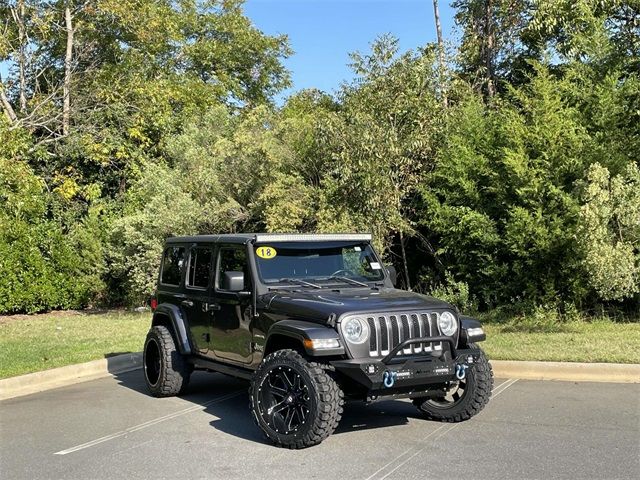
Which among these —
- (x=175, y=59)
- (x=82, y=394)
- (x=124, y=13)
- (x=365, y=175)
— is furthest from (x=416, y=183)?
(x=175, y=59)

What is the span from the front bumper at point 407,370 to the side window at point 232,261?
1831 millimetres

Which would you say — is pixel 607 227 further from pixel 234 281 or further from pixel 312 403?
pixel 312 403

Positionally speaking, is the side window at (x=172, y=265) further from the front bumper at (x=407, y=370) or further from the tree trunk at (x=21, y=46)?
the tree trunk at (x=21, y=46)

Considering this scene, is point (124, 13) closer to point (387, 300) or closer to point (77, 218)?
point (77, 218)

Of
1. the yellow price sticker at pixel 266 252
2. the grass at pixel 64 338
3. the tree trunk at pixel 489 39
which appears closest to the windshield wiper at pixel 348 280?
the yellow price sticker at pixel 266 252

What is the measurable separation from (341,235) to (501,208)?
22.1ft

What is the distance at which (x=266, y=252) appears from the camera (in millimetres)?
7148

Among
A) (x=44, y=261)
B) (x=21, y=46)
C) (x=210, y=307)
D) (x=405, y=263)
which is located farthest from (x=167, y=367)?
(x=21, y=46)

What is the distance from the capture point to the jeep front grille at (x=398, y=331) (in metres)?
5.88

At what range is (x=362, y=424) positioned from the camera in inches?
264

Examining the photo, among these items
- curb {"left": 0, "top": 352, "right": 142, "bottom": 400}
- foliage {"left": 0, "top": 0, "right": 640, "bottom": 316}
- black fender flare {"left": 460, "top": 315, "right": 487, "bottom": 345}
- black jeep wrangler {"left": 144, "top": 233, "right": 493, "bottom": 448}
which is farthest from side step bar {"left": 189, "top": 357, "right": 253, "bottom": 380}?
foliage {"left": 0, "top": 0, "right": 640, "bottom": 316}

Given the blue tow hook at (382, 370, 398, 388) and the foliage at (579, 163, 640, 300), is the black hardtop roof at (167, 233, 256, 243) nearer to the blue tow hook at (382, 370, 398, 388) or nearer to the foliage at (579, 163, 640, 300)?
the blue tow hook at (382, 370, 398, 388)

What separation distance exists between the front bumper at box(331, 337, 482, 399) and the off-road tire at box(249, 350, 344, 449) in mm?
183

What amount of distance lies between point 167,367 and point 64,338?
6218mm
